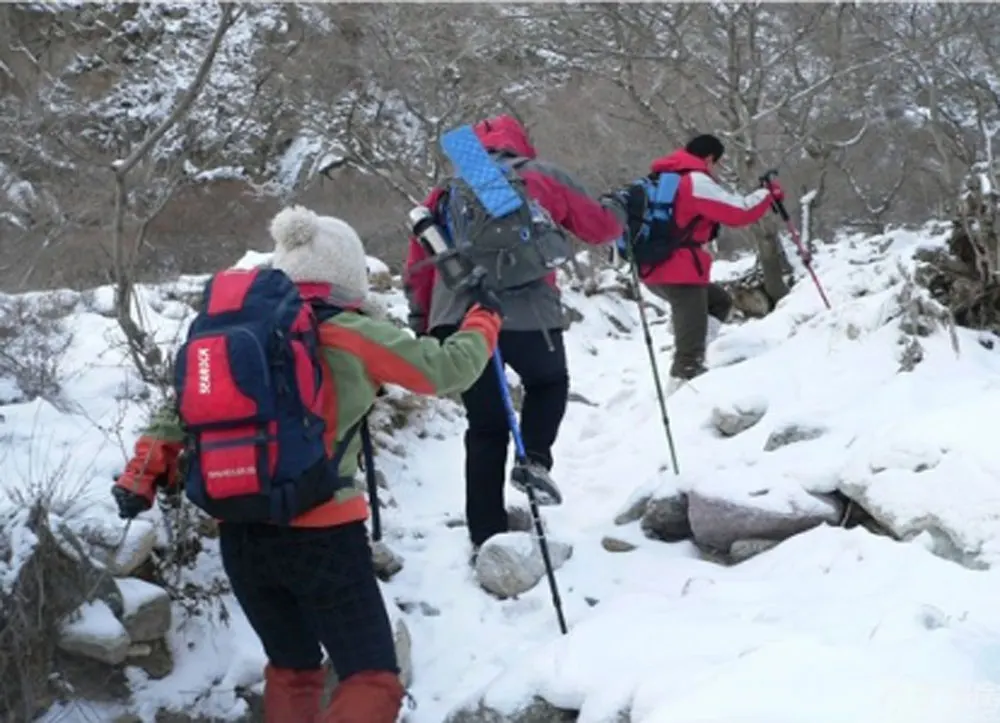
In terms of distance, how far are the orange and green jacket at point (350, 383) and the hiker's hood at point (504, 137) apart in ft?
5.24

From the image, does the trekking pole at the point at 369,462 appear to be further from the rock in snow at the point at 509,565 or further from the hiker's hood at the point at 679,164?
the hiker's hood at the point at 679,164

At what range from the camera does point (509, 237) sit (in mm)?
3852

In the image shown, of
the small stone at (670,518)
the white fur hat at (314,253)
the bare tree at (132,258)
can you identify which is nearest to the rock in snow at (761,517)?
the small stone at (670,518)

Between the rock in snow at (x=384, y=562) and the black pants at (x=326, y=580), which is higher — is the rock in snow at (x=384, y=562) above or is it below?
below

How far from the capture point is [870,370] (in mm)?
5281

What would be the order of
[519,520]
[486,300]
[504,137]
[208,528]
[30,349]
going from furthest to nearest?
1. [30,349]
2. [519,520]
3. [504,137]
4. [208,528]
5. [486,300]

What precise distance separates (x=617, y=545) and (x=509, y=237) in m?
1.52

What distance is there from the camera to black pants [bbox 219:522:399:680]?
2619 millimetres

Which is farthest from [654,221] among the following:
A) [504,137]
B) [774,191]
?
[504,137]

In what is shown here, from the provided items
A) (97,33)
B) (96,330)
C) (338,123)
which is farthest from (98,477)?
(97,33)

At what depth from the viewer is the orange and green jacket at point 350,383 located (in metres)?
2.66

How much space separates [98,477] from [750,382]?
12.3 feet

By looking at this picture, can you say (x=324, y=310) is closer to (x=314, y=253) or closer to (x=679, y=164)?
(x=314, y=253)

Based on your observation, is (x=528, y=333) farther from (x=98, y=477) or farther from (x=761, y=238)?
(x=761, y=238)
